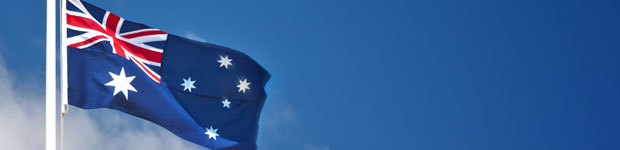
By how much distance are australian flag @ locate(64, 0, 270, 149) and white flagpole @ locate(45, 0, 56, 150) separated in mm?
747

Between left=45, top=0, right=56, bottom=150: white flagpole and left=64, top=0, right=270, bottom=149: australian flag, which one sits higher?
left=64, top=0, right=270, bottom=149: australian flag

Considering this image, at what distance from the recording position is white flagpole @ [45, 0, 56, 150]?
10.0 m

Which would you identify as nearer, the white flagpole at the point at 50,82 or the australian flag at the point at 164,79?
the white flagpole at the point at 50,82

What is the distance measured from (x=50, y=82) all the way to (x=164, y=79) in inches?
108

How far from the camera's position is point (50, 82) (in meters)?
10.4

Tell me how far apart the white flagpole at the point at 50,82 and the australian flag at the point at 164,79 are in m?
0.75

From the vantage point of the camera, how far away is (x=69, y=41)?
38.3 feet

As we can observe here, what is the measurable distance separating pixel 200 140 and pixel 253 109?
1178 mm

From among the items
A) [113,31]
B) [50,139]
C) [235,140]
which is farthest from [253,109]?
[50,139]

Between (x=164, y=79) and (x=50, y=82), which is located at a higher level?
(x=164, y=79)

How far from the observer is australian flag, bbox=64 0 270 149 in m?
11.8

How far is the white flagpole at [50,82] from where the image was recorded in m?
10.0

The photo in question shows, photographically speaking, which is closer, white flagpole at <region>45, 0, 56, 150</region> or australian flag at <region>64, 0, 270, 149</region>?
white flagpole at <region>45, 0, 56, 150</region>

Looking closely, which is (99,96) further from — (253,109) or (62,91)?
(253,109)
